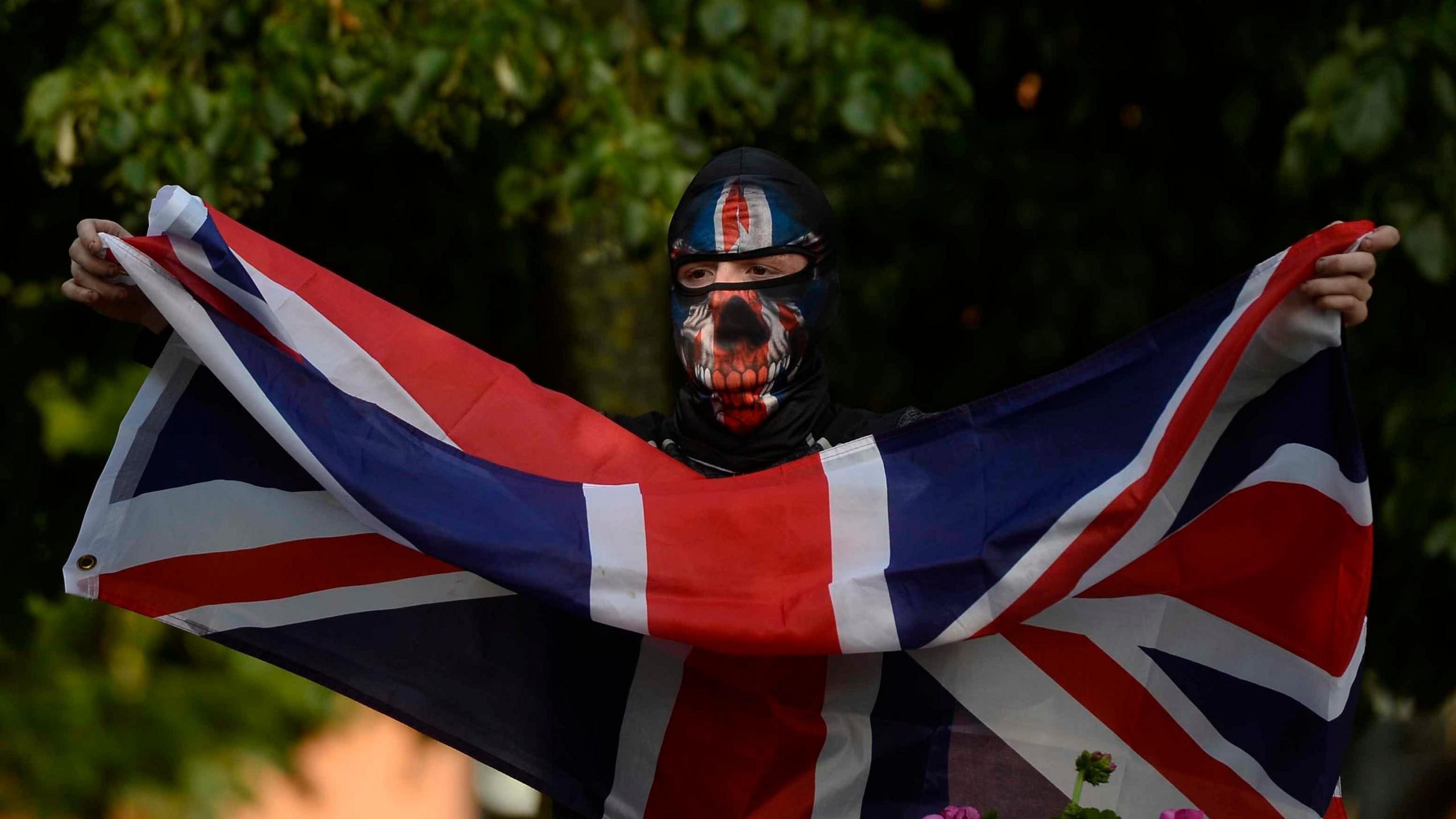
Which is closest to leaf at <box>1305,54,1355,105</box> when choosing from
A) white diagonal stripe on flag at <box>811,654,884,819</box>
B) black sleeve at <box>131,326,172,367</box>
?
white diagonal stripe on flag at <box>811,654,884,819</box>

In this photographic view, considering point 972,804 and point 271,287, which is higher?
point 271,287

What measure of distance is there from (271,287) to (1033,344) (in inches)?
110

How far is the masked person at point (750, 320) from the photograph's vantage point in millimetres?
3123

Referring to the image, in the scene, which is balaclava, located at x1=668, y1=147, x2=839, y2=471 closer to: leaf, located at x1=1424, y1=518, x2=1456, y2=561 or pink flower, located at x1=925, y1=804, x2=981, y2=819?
pink flower, located at x1=925, y1=804, x2=981, y2=819

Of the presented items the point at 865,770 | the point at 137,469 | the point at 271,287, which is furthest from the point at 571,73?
the point at 865,770

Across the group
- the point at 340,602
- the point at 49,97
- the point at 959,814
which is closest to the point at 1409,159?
the point at 959,814

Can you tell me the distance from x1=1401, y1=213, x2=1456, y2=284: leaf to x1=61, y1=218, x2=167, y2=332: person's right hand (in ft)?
9.13

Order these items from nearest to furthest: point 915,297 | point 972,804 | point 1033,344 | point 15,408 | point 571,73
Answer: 1. point 972,804
2. point 571,73
3. point 15,408
4. point 1033,344
5. point 915,297

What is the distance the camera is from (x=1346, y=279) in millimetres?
2826

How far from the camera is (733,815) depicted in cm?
295

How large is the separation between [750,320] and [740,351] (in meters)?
0.06

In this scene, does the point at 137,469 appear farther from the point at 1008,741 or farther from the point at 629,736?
the point at 1008,741

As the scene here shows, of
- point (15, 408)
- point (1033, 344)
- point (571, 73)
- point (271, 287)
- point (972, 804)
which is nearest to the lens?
point (972, 804)

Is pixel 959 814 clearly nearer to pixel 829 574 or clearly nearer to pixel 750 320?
pixel 829 574
